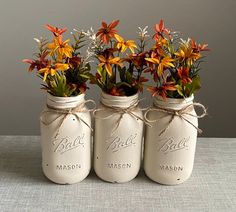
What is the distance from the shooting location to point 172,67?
91 cm

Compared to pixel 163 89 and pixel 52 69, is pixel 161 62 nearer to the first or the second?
pixel 163 89

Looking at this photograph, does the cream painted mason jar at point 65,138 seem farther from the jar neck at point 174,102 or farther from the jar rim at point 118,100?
the jar neck at point 174,102

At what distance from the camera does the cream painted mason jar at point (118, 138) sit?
0.92 meters

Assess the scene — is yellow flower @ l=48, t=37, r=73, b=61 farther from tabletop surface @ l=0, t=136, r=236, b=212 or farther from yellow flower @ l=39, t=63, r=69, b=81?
tabletop surface @ l=0, t=136, r=236, b=212

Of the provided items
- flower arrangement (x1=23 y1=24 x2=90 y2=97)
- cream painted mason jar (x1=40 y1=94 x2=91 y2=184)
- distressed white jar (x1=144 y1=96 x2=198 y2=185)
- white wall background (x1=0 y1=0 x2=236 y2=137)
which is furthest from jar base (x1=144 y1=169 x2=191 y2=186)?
white wall background (x1=0 y1=0 x2=236 y2=137)

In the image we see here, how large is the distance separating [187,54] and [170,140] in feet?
0.60

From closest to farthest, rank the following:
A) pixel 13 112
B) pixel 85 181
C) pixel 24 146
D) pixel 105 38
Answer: pixel 105 38
pixel 85 181
pixel 24 146
pixel 13 112

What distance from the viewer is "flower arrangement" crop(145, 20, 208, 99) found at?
878 mm

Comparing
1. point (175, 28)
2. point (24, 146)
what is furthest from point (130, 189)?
point (175, 28)

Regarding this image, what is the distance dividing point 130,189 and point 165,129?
0.52 feet

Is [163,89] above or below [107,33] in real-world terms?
below

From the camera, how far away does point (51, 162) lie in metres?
0.94

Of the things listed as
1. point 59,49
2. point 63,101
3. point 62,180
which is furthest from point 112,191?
point 59,49

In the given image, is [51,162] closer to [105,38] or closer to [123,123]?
[123,123]
